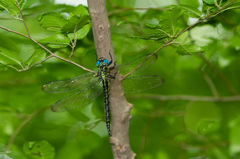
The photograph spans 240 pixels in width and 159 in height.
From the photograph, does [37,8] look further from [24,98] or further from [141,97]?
[141,97]

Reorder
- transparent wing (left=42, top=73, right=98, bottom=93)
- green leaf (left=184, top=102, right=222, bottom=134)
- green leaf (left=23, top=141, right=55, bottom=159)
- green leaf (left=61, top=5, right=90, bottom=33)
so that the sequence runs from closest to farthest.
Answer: green leaf (left=61, top=5, right=90, bottom=33)
green leaf (left=23, top=141, right=55, bottom=159)
transparent wing (left=42, top=73, right=98, bottom=93)
green leaf (left=184, top=102, right=222, bottom=134)

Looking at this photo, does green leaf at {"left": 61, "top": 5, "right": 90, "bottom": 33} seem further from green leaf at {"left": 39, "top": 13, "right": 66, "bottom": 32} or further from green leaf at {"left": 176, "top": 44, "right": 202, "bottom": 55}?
green leaf at {"left": 176, "top": 44, "right": 202, "bottom": 55}

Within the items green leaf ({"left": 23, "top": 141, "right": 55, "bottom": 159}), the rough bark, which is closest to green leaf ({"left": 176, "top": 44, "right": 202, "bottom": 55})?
the rough bark

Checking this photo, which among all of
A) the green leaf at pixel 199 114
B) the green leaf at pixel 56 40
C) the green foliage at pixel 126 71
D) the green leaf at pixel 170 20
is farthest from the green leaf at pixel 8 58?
the green leaf at pixel 199 114

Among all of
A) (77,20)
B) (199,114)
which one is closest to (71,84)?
(77,20)

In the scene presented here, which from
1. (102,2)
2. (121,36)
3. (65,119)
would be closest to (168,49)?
(121,36)

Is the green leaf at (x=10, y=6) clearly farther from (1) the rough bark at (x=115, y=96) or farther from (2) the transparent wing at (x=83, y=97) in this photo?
(2) the transparent wing at (x=83, y=97)

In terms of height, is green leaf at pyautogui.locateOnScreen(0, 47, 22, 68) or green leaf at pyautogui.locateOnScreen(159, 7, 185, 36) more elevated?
green leaf at pyautogui.locateOnScreen(159, 7, 185, 36)
